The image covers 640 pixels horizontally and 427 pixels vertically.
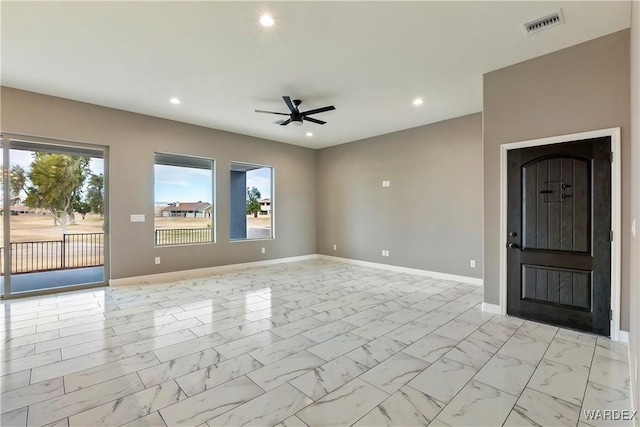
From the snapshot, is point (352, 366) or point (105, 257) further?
point (105, 257)

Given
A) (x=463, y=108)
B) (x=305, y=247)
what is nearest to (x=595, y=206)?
(x=463, y=108)

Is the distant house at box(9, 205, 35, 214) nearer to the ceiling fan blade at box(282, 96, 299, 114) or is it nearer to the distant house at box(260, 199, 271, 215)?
the distant house at box(260, 199, 271, 215)

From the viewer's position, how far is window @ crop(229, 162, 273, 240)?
694 centimetres

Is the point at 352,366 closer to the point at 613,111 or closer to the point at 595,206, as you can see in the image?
the point at 595,206

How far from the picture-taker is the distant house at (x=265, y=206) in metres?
7.36

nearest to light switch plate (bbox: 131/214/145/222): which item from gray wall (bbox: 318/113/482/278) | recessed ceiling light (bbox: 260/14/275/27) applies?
recessed ceiling light (bbox: 260/14/275/27)

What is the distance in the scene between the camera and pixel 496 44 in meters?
3.15

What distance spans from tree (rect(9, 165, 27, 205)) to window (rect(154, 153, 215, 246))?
1811mm

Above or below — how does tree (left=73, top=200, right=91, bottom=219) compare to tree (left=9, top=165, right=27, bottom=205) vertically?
below

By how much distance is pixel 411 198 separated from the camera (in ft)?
20.5

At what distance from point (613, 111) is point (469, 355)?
112 inches

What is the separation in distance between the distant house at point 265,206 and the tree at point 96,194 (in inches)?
127

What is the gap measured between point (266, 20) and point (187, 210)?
4.43 metres

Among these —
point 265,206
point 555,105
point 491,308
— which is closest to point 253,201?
point 265,206
